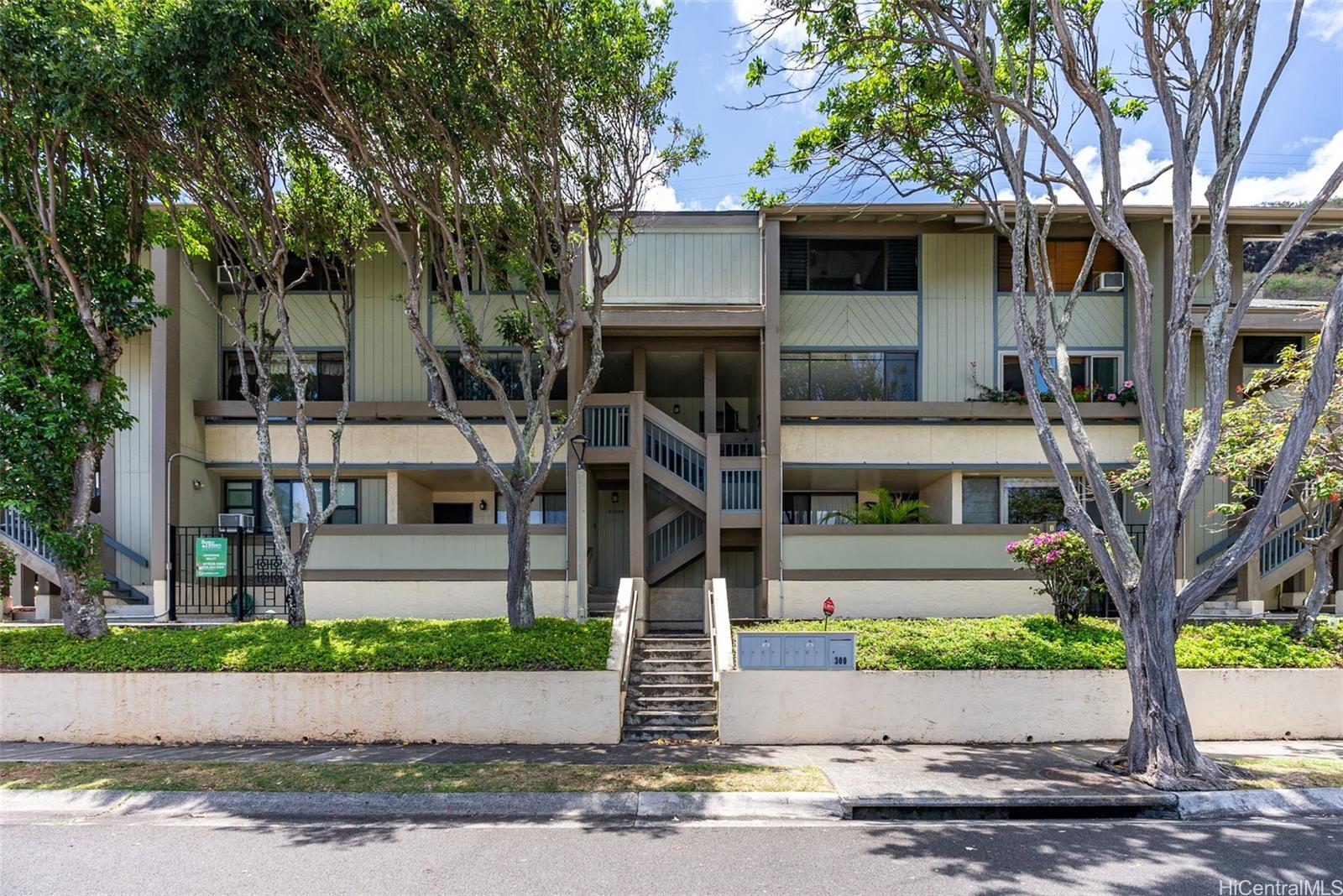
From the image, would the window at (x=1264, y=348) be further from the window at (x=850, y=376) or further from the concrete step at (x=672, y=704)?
the concrete step at (x=672, y=704)

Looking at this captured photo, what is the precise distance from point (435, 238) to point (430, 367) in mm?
2842

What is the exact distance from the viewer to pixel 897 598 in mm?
15508

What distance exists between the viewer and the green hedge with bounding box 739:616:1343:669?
10.5 meters

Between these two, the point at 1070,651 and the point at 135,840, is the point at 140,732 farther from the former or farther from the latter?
the point at 1070,651

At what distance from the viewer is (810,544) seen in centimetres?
1555

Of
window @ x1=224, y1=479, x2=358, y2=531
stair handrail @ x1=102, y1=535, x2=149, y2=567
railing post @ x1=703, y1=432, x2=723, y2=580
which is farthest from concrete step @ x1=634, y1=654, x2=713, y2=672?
stair handrail @ x1=102, y1=535, x2=149, y2=567

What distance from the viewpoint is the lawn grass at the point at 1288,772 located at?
324 inches

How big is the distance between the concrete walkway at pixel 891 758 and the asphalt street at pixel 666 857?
37 cm

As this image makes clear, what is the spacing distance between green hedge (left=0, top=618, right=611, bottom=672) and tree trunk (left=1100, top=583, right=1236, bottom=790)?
19.5ft

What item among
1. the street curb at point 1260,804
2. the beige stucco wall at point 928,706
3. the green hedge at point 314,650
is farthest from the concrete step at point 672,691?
the street curb at point 1260,804

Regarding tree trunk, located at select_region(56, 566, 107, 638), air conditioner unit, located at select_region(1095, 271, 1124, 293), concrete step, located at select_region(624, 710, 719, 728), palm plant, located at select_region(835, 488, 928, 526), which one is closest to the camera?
concrete step, located at select_region(624, 710, 719, 728)

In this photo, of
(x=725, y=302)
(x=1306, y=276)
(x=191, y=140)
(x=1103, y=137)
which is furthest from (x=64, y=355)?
(x=1306, y=276)

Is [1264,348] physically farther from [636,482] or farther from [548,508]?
[548,508]

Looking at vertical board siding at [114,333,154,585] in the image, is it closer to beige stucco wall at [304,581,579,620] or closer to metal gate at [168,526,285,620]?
metal gate at [168,526,285,620]
